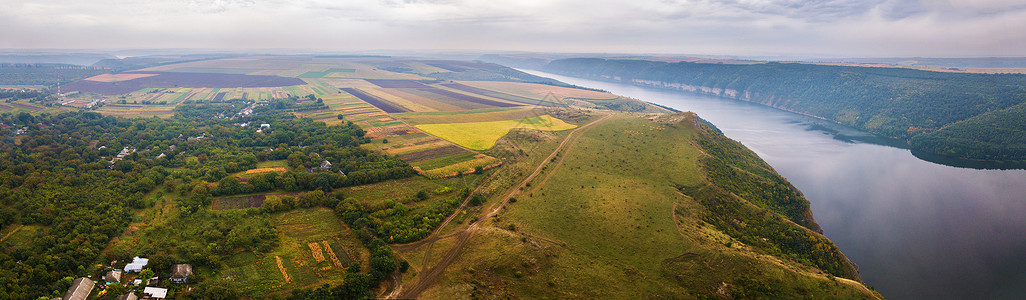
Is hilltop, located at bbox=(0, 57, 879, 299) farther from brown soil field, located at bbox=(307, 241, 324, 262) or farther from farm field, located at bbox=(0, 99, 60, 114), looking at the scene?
farm field, located at bbox=(0, 99, 60, 114)

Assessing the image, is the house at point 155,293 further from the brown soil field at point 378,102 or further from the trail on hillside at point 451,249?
the brown soil field at point 378,102

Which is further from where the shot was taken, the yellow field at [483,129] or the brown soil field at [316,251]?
the yellow field at [483,129]

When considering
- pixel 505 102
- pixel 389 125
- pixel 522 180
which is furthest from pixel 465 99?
pixel 522 180

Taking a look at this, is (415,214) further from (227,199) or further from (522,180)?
(227,199)

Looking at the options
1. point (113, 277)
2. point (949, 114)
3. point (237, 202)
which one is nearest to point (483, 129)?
point (237, 202)

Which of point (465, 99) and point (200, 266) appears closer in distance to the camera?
point (200, 266)

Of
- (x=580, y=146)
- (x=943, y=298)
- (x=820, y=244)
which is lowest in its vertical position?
(x=943, y=298)

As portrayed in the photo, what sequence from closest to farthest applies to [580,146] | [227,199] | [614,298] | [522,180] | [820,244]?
[614,298] < [820,244] < [227,199] < [522,180] < [580,146]

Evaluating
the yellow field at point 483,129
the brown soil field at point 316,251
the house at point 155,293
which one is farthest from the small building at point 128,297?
the yellow field at point 483,129
